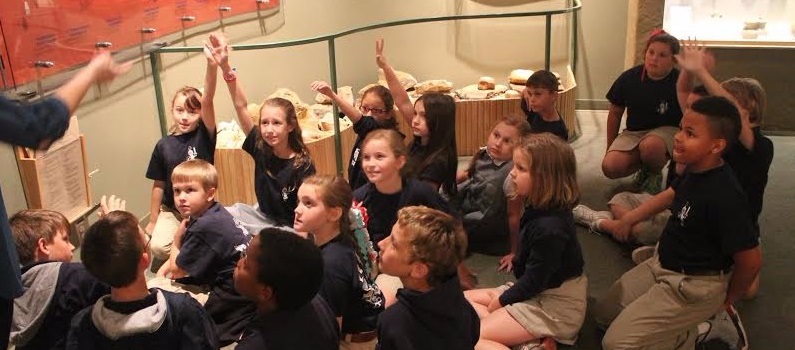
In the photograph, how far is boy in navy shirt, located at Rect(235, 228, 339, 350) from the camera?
183 centimetres

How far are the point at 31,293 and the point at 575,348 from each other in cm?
194

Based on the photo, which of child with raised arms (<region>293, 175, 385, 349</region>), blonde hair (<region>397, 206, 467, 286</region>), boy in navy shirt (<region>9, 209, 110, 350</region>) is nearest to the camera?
blonde hair (<region>397, 206, 467, 286</region>)

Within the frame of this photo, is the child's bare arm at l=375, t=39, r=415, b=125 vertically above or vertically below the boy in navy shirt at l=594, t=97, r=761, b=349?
above

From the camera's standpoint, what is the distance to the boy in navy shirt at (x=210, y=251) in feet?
8.70

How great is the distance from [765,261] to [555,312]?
139 centimetres

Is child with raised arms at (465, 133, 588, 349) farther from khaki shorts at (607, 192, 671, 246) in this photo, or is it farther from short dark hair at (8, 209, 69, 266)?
short dark hair at (8, 209, 69, 266)

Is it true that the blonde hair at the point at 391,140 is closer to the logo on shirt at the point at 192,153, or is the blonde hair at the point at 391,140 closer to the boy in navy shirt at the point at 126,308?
the logo on shirt at the point at 192,153

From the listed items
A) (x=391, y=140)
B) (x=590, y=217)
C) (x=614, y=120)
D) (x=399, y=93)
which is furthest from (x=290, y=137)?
(x=614, y=120)

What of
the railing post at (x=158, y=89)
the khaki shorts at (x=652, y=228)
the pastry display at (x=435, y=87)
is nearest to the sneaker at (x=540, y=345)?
the khaki shorts at (x=652, y=228)

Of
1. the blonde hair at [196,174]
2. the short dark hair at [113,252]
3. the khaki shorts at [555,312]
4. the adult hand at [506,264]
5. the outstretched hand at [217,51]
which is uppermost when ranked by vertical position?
the outstretched hand at [217,51]

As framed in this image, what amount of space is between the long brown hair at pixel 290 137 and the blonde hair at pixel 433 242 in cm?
126

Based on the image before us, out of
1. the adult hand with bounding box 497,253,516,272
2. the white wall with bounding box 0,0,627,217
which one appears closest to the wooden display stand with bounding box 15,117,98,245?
the white wall with bounding box 0,0,627,217

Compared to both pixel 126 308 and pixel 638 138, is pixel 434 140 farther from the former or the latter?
pixel 126 308

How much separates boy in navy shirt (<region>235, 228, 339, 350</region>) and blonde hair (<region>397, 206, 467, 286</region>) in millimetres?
293
